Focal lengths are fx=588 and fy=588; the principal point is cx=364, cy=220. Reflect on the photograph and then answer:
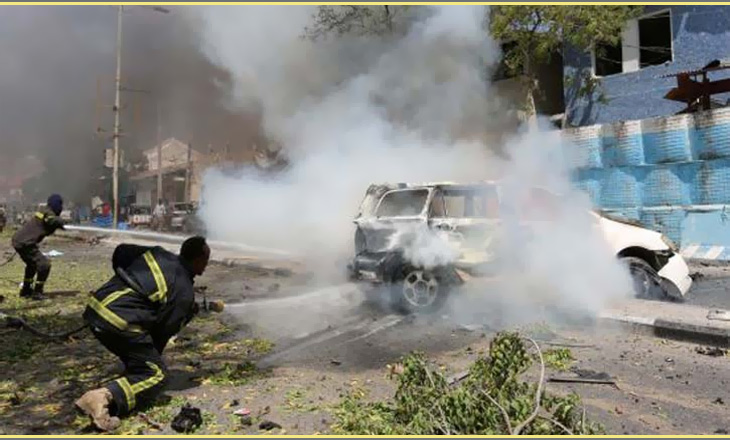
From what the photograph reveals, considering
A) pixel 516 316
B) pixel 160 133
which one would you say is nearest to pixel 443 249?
pixel 516 316

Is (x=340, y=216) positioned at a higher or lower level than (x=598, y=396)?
higher

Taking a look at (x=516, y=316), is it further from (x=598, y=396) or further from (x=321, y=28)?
(x=321, y=28)

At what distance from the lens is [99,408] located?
3480mm

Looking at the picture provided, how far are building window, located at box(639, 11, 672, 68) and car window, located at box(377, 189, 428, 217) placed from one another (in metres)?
9.96

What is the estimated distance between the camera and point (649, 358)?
5.12 metres

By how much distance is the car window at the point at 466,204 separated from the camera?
6992mm

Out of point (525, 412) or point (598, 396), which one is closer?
point (525, 412)

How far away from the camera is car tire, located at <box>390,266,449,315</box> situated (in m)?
6.82

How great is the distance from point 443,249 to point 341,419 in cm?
356

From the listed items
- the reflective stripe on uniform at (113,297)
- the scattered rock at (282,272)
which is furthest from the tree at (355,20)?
the reflective stripe on uniform at (113,297)

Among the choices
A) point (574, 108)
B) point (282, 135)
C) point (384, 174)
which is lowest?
point (384, 174)

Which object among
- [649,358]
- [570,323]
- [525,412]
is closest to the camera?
[525,412]

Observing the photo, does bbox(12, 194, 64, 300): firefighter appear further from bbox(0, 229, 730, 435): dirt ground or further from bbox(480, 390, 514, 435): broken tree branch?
bbox(480, 390, 514, 435): broken tree branch

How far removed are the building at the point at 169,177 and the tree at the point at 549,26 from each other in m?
18.9
